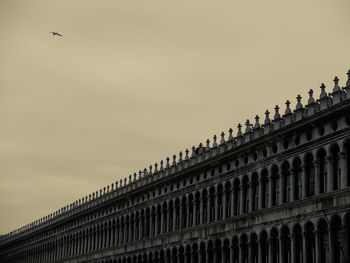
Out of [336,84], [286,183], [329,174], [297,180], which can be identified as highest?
[336,84]

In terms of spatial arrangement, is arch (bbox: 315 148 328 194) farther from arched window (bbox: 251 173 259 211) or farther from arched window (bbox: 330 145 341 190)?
arched window (bbox: 251 173 259 211)

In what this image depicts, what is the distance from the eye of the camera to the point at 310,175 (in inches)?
1811

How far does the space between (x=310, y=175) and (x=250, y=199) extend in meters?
7.68

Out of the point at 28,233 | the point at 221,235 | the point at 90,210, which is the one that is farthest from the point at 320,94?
the point at 28,233

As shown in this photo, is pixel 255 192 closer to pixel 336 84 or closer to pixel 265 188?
pixel 265 188

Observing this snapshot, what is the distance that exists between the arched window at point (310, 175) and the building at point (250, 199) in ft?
0.19

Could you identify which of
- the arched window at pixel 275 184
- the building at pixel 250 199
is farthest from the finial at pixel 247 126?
the arched window at pixel 275 184

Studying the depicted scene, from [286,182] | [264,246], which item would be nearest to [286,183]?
[286,182]

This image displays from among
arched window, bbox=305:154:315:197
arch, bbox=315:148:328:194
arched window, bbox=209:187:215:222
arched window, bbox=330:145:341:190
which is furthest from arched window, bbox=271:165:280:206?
arched window, bbox=209:187:215:222

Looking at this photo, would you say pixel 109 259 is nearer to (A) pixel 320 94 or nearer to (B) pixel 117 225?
(B) pixel 117 225

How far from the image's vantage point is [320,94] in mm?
44875

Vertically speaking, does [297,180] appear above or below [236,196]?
below

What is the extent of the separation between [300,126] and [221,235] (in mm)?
13200

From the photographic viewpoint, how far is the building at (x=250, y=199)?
43.5m
